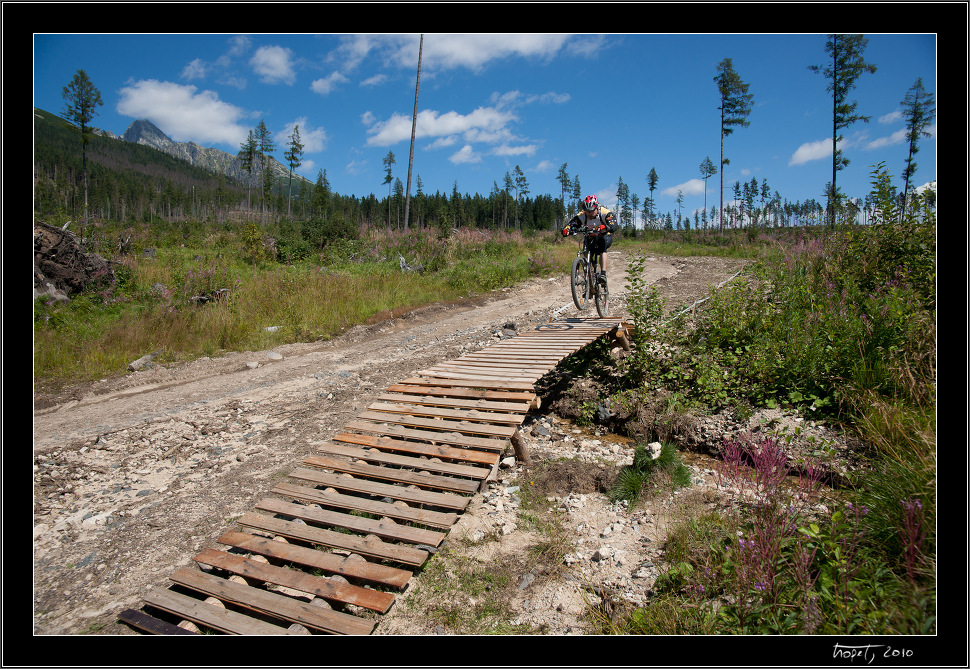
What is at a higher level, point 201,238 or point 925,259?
point 201,238

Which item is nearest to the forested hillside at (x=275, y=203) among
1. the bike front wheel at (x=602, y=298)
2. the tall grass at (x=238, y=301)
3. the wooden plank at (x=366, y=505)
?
the tall grass at (x=238, y=301)

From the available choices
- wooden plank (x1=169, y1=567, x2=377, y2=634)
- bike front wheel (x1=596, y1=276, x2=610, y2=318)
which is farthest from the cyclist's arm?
wooden plank (x1=169, y1=567, x2=377, y2=634)

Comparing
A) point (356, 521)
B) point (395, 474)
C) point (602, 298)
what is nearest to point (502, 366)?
point (395, 474)

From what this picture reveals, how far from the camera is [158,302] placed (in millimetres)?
9781

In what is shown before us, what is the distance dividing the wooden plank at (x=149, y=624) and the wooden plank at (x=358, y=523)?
0.92 metres

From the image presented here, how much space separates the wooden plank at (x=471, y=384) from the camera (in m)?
5.06

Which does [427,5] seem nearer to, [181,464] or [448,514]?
[448,514]

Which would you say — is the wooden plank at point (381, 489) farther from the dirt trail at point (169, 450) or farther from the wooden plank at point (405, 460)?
the dirt trail at point (169, 450)

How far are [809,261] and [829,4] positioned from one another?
6.91 meters

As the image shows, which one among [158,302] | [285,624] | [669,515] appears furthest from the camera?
[158,302]

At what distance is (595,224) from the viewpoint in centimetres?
763

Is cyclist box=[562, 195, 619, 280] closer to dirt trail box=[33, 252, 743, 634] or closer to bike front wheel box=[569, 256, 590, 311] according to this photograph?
bike front wheel box=[569, 256, 590, 311]

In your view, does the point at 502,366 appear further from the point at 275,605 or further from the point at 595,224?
the point at 275,605

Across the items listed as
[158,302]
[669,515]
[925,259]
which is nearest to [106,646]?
[669,515]
